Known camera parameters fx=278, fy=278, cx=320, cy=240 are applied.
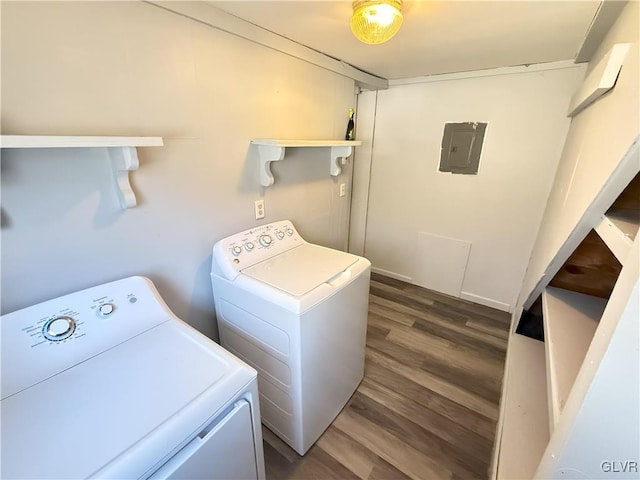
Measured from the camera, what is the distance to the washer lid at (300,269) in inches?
50.9

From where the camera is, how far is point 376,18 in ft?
3.49

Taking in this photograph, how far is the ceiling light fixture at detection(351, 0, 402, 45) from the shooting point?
104cm

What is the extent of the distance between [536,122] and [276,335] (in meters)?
2.41

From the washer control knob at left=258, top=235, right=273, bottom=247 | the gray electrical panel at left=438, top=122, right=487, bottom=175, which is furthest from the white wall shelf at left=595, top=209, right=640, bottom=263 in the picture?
the gray electrical panel at left=438, top=122, right=487, bottom=175

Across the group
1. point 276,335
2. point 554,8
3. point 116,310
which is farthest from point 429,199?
point 116,310

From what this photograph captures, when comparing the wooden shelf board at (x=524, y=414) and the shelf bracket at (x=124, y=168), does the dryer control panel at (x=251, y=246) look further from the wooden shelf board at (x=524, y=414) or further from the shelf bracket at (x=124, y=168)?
the wooden shelf board at (x=524, y=414)

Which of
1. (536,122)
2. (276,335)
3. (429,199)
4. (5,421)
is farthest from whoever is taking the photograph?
(429,199)

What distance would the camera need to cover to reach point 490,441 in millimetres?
1490

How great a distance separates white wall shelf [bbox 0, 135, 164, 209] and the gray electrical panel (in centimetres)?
231

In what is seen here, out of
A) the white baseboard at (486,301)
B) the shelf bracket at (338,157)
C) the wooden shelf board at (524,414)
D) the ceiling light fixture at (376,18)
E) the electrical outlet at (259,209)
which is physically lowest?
the white baseboard at (486,301)

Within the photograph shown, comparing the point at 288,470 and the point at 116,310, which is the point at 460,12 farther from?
the point at 288,470

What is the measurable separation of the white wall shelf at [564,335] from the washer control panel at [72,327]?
4.41 feet

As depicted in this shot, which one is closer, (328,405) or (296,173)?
(328,405)

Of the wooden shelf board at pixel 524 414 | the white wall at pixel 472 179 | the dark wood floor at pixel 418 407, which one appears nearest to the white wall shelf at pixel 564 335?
the wooden shelf board at pixel 524 414
